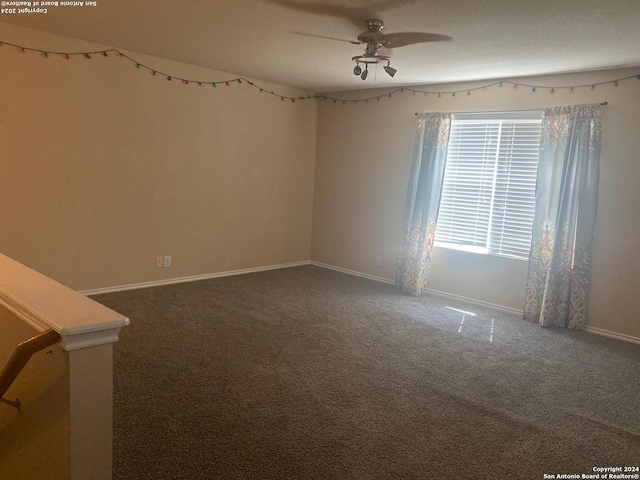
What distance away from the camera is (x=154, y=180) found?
4984 millimetres

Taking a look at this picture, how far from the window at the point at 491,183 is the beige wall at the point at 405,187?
14cm

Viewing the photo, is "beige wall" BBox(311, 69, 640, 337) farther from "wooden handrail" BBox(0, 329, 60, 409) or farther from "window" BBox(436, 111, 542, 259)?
"wooden handrail" BBox(0, 329, 60, 409)

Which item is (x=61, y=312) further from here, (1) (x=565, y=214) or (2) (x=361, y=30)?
(1) (x=565, y=214)

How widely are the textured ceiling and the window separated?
0.53 metres

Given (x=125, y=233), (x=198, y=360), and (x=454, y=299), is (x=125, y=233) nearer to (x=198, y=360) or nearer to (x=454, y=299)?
(x=198, y=360)

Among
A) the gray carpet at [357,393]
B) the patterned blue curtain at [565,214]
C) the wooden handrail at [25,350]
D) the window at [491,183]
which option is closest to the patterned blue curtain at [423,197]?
the window at [491,183]

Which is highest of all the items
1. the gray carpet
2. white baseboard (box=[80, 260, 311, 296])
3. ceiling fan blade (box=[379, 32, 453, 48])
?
ceiling fan blade (box=[379, 32, 453, 48])

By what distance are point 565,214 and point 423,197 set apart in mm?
1457

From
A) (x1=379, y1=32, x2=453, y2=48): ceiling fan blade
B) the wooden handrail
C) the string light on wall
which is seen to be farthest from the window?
the wooden handrail

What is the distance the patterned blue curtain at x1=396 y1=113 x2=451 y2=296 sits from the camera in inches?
205

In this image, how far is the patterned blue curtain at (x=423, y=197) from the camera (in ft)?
17.1

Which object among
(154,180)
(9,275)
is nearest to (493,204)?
(154,180)

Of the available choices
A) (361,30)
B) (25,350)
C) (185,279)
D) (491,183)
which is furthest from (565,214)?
(25,350)

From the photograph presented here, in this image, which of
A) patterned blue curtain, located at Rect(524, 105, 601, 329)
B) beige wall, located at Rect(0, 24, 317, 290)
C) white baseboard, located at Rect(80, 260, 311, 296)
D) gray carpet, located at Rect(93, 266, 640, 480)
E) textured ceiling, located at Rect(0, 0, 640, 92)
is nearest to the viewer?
gray carpet, located at Rect(93, 266, 640, 480)
